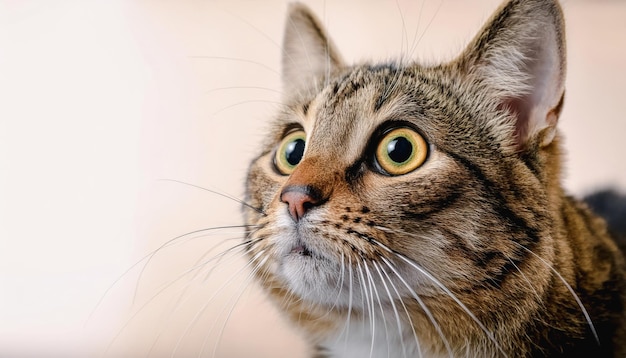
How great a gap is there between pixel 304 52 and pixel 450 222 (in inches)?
22.1

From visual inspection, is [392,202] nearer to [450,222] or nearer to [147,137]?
[450,222]


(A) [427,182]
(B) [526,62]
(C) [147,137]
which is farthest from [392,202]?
(C) [147,137]

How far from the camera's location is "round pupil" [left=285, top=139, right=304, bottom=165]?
0.94 m

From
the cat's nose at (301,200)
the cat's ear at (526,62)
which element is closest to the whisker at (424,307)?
the cat's nose at (301,200)

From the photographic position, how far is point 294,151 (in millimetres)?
949

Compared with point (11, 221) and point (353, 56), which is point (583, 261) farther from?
point (11, 221)

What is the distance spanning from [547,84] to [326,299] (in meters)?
0.45

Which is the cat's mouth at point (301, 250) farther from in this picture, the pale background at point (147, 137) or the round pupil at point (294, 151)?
the pale background at point (147, 137)

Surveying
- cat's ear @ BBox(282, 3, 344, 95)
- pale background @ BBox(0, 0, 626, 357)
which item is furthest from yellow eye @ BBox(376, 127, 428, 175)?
pale background @ BBox(0, 0, 626, 357)

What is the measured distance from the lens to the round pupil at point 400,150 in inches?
31.2

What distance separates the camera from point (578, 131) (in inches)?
60.3

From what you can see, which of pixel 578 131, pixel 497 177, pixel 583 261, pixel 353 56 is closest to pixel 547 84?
pixel 497 177

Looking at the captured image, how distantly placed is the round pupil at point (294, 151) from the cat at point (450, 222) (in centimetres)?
3

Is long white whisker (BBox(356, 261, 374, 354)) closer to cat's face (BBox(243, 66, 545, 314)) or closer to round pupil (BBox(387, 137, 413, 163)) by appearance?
cat's face (BBox(243, 66, 545, 314))
